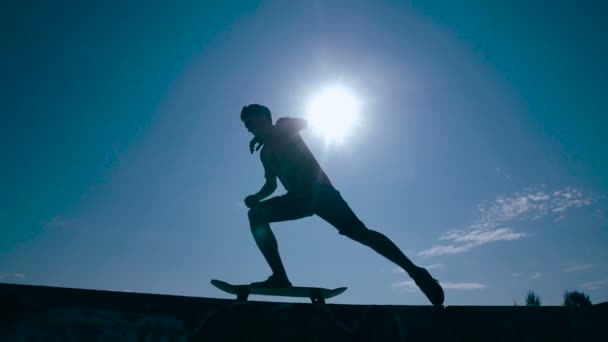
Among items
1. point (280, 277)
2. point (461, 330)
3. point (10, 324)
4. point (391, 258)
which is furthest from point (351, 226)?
point (10, 324)

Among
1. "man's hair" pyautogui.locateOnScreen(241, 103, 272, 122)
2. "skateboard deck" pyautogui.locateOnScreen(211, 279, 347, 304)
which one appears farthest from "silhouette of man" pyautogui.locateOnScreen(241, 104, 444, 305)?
"skateboard deck" pyautogui.locateOnScreen(211, 279, 347, 304)

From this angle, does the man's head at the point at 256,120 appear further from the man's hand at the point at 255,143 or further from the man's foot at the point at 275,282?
the man's foot at the point at 275,282

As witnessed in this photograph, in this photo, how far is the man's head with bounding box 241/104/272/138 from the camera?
4191 mm

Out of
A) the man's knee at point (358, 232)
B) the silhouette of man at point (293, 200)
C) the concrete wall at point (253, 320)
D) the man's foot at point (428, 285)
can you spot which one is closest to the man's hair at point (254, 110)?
the silhouette of man at point (293, 200)

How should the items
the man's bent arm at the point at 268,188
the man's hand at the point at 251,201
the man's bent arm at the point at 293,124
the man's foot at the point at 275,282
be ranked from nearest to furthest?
the man's foot at the point at 275,282, the man's hand at the point at 251,201, the man's bent arm at the point at 293,124, the man's bent arm at the point at 268,188

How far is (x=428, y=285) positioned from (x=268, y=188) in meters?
2.35

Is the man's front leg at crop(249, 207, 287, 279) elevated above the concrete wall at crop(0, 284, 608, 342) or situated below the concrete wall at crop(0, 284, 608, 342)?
above

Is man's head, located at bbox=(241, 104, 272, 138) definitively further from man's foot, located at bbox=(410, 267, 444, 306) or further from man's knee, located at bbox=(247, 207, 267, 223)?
man's foot, located at bbox=(410, 267, 444, 306)

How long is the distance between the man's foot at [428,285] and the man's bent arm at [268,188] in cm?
211

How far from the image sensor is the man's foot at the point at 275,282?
335 centimetres

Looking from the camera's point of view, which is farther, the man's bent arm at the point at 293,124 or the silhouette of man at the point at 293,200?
the man's bent arm at the point at 293,124

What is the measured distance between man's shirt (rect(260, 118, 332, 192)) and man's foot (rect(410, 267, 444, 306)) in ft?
4.98

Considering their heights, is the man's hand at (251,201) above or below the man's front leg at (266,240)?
above

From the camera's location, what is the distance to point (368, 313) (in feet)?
9.93
